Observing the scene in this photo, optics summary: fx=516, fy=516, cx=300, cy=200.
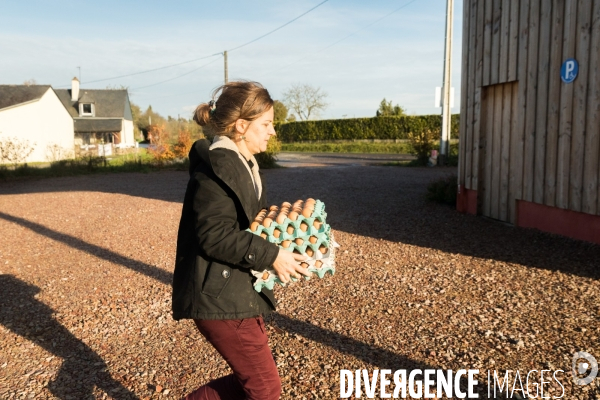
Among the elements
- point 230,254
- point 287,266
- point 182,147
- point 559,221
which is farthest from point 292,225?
point 182,147

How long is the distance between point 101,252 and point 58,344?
3357 millimetres

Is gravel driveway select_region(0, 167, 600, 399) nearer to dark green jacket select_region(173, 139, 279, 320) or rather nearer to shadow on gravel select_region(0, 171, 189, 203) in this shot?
dark green jacket select_region(173, 139, 279, 320)

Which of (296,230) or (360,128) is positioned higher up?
(360,128)

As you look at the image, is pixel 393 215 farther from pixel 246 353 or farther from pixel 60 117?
pixel 60 117

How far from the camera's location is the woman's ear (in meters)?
2.25

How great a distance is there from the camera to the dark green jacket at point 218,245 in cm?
203

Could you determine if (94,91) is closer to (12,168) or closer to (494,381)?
(12,168)

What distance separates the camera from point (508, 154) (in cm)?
790

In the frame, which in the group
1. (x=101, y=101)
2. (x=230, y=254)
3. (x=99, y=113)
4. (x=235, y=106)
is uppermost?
(x=101, y=101)

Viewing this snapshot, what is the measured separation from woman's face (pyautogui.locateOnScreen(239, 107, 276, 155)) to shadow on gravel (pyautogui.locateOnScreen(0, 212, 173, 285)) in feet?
12.2

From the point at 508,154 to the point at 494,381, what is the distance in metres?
5.40

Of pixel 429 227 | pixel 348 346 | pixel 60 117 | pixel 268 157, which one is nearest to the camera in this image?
pixel 348 346

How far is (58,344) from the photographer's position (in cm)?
402

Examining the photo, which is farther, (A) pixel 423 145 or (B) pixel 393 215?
(A) pixel 423 145
